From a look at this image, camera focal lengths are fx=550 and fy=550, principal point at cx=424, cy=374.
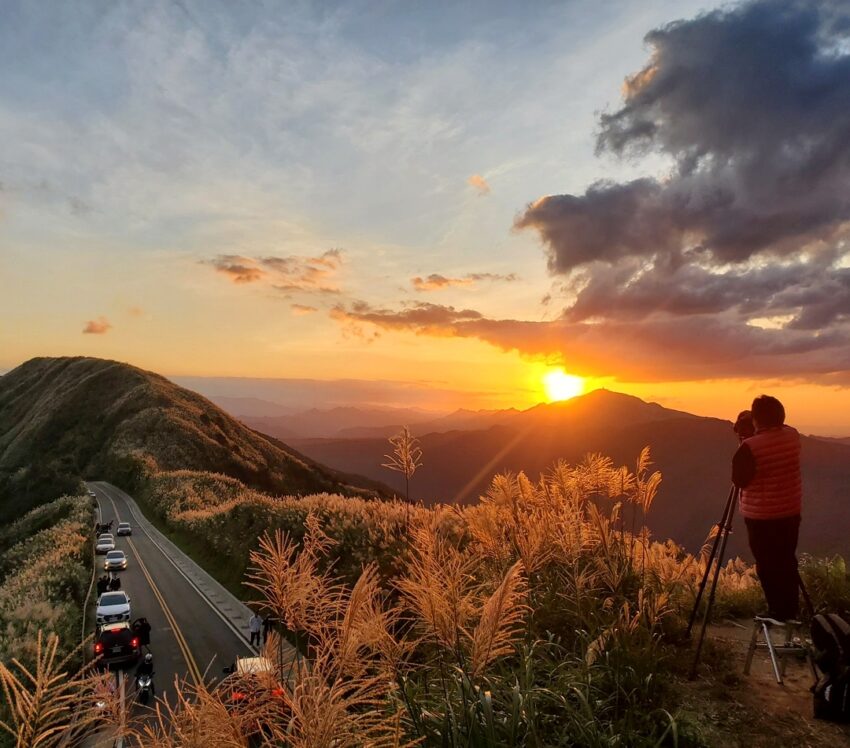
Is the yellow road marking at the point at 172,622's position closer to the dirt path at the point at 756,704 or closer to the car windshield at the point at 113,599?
the car windshield at the point at 113,599

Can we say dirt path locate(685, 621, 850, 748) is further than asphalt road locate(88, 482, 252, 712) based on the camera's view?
No

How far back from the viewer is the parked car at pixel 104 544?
4009 centimetres

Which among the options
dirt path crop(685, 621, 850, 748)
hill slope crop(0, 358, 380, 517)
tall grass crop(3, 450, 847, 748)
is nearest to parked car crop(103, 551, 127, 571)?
tall grass crop(3, 450, 847, 748)

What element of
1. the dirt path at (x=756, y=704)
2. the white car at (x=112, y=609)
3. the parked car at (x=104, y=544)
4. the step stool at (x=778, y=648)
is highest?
the step stool at (x=778, y=648)

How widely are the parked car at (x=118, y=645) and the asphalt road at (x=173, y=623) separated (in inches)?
20.6

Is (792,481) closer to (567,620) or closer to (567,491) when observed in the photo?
(567,491)

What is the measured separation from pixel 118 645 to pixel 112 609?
3796 mm

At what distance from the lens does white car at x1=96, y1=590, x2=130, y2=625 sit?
2253 cm

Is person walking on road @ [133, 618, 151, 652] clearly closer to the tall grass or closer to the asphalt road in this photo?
the asphalt road

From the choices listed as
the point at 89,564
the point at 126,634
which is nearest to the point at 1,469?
the point at 89,564

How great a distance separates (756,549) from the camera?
23.1 ft

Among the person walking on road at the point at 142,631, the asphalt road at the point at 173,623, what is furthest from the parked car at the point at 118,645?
the asphalt road at the point at 173,623

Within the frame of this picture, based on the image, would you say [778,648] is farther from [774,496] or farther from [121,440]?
[121,440]

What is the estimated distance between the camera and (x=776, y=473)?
22.0 ft
